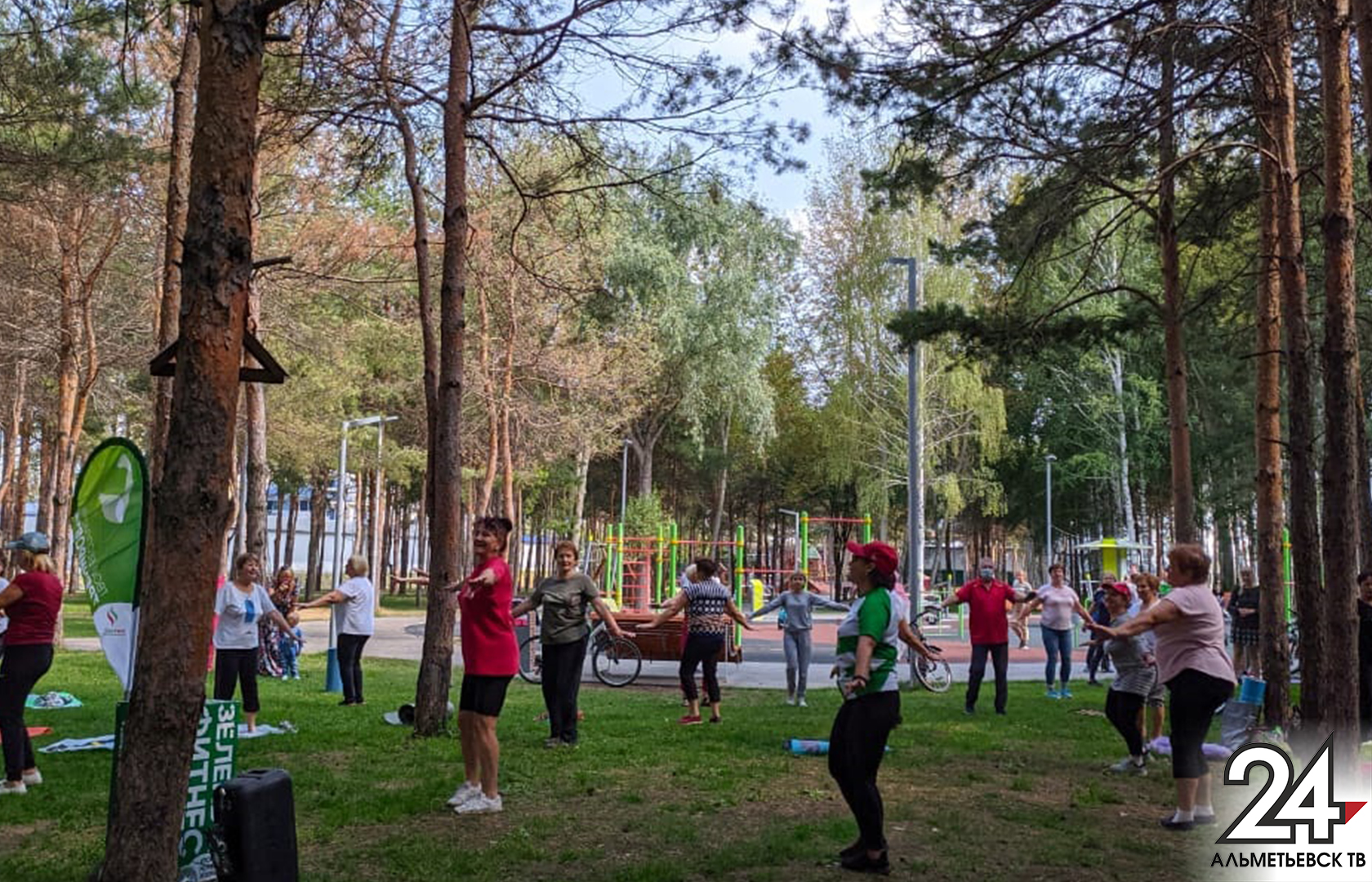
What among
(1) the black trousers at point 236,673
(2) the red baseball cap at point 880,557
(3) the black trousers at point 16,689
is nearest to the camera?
(2) the red baseball cap at point 880,557

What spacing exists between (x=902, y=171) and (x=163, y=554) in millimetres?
8178

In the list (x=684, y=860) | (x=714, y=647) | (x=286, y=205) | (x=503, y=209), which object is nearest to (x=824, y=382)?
(x=503, y=209)

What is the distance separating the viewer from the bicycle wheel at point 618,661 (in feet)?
53.8

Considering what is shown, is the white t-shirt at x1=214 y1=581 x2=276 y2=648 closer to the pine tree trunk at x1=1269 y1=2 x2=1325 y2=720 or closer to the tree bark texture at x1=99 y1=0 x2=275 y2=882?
the tree bark texture at x1=99 y1=0 x2=275 y2=882

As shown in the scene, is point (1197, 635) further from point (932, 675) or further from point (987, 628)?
point (932, 675)

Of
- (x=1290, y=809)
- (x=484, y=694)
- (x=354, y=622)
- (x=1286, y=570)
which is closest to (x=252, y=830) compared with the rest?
(x=484, y=694)

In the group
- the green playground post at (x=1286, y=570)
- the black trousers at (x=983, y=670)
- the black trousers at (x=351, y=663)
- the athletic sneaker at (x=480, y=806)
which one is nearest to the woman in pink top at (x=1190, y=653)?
the green playground post at (x=1286, y=570)

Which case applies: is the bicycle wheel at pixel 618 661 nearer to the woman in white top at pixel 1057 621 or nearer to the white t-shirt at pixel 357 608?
the white t-shirt at pixel 357 608

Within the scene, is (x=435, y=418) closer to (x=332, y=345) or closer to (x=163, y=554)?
(x=163, y=554)

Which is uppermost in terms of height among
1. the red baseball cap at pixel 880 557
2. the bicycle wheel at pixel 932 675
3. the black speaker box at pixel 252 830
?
the red baseball cap at pixel 880 557

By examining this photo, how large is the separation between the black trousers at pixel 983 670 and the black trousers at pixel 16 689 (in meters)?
9.34

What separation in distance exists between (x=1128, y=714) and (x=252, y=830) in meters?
6.83

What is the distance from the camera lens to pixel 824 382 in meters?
44.5

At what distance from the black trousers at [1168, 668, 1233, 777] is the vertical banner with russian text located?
5.77 metres
